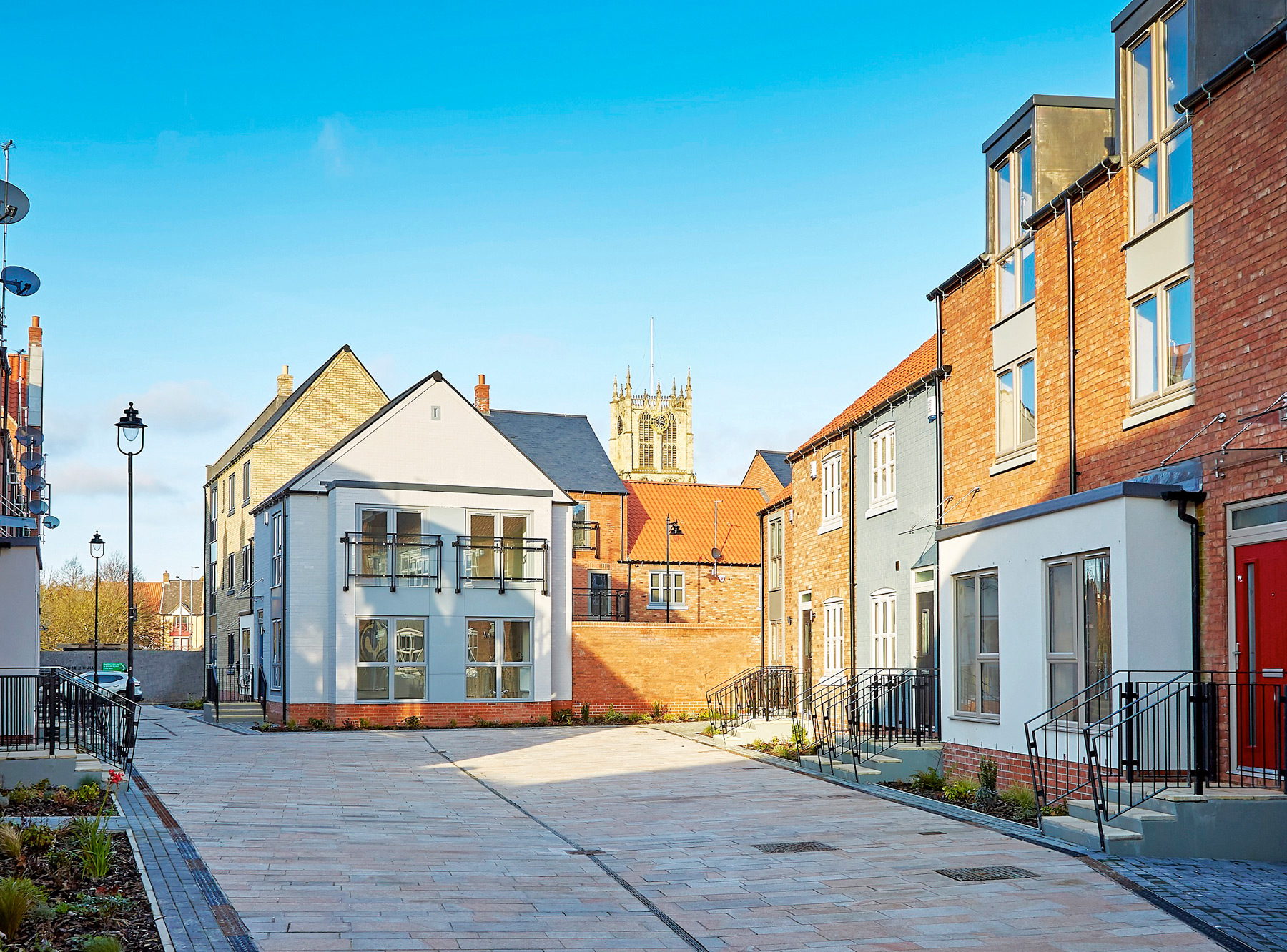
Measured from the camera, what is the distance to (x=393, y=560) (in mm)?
29484

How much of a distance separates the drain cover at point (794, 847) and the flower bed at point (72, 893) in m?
5.61

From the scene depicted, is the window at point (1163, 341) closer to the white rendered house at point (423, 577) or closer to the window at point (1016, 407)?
the window at point (1016, 407)

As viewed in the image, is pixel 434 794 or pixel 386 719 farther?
pixel 386 719

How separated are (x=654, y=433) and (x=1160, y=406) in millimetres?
86286

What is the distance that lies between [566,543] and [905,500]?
42.9 ft

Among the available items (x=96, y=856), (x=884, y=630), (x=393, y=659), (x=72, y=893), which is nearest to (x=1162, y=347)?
(x=884, y=630)

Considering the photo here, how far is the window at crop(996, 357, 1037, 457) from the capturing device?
16.1 m

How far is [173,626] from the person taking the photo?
259 ft

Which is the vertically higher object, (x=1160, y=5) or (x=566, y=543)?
(x=1160, y=5)

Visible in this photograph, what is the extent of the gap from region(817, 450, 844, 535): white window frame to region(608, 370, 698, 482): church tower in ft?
239

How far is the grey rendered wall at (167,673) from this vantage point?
158 ft

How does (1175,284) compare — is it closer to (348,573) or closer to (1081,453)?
(1081,453)

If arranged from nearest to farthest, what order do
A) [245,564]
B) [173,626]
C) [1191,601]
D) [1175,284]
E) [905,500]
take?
[1191,601]
[1175,284]
[905,500]
[245,564]
[173,626]

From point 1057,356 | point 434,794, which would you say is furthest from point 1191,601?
point 434,794
